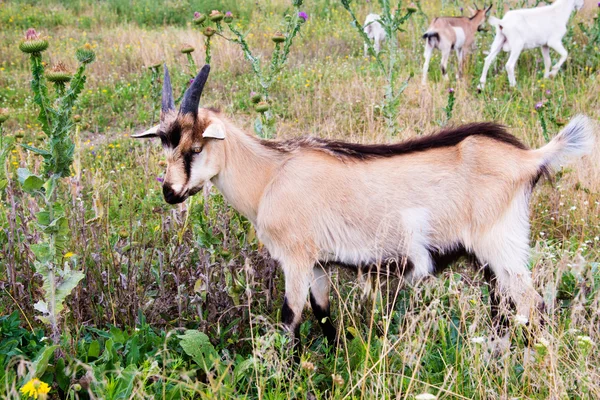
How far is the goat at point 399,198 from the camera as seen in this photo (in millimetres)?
3295

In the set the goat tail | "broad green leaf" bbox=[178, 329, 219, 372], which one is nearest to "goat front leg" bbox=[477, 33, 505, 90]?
the goat tail

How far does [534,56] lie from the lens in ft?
33.0

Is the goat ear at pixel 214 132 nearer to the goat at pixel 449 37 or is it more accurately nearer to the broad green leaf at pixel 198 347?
the broad green leaf at pixel 198 347

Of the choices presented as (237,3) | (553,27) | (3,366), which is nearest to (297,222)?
(3,366)

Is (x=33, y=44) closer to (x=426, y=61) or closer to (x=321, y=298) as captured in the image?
(x=321, y=298)

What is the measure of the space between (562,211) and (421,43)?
669 centimetres

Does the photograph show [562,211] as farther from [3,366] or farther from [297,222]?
[3,366]

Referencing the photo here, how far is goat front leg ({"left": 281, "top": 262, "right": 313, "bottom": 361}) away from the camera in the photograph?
10.9 ft

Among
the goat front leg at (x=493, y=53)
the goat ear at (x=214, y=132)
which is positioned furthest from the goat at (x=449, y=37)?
the goat ear at (x=214, y=132)

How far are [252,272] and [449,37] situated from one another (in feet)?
24.0

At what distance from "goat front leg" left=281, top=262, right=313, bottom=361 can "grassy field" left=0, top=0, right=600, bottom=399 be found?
0.53 feet

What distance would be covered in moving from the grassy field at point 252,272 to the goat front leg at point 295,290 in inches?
6.3

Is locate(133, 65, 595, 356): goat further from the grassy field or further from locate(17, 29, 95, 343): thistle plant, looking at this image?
locate(17, 29, 95, 343): thistle plant

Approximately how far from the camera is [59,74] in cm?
293
